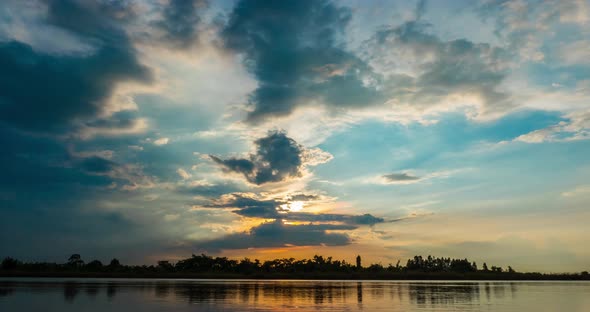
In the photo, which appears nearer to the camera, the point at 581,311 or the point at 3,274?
the point at 581,311

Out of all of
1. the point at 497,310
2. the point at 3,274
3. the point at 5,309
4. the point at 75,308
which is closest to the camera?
the point at 5,309

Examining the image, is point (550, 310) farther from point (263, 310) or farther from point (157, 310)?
point (157, 310)

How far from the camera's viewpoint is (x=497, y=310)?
3919cm

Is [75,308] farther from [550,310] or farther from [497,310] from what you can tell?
[550,310]

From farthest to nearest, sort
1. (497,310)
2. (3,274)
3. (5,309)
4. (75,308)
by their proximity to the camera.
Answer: (3,274) < (497,310) < (75,308) < (5,309)

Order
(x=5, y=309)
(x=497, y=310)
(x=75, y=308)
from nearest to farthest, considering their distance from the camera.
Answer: (x=5, y=309)
(x=75, y=308)
(x=497, y=310)

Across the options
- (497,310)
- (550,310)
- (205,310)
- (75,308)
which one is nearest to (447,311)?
(497,310)

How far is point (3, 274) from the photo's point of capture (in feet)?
631

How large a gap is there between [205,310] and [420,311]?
19.6m

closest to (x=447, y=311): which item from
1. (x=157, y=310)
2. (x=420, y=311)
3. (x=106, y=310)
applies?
(x=420, y=311)

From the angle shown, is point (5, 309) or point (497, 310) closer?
point (5, 309)

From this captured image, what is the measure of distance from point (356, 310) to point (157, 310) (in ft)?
58.8

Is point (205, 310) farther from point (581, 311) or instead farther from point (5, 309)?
point (581, 311)

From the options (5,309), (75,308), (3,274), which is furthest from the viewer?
(3,274)
